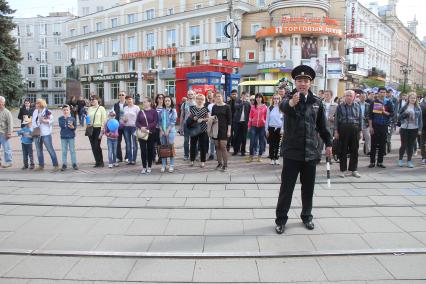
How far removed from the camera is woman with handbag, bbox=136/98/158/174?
9242 millimetres

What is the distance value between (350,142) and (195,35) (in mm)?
44057

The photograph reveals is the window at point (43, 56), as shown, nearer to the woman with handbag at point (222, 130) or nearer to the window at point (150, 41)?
the window at point (150, 41)

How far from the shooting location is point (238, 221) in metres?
5.72

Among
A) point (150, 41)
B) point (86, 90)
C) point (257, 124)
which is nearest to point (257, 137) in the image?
point (257, 124)

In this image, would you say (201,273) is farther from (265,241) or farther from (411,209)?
(411,209)

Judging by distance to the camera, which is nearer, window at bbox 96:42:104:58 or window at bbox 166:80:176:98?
window at bbox 166:80:176:98

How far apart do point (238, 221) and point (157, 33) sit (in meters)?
51.7

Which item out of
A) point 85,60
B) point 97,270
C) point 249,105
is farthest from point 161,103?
point 85,60

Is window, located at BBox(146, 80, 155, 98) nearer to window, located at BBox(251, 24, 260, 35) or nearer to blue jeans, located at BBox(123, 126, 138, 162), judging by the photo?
window, located at BBox(251, 24, 260, 35)

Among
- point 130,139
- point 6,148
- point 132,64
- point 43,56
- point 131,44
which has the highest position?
point 43,56

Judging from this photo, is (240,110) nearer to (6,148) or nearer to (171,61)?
(6,148)

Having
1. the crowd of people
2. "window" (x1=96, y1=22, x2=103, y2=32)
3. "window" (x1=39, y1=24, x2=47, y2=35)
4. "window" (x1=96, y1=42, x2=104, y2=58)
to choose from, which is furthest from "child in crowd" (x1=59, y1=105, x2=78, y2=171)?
"window" (x1=39, y1=24, x2=47, y2=35)

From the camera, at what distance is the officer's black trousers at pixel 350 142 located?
8781 millimetres

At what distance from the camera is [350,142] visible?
8.91 m
